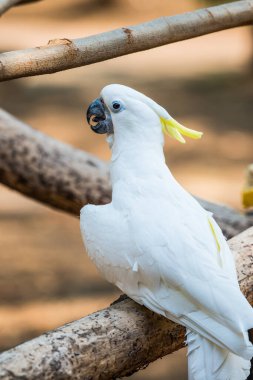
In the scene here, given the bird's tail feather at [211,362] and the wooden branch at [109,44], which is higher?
the wooden branch at [109,44]

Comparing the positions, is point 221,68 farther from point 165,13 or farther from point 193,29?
point 193,29

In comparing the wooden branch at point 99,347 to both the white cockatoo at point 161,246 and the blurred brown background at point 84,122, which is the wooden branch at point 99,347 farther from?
the blurred brown background at point 84,122

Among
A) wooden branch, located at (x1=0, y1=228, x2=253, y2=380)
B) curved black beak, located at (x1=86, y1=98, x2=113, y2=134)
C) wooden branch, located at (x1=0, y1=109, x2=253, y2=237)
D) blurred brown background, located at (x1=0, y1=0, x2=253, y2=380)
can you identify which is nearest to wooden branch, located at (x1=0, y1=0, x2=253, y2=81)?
curved black beak, located at (x1=86, y1=98, x2=113, y2=134)

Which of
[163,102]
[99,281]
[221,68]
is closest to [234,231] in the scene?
[99,281]

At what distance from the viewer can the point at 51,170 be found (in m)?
1.92

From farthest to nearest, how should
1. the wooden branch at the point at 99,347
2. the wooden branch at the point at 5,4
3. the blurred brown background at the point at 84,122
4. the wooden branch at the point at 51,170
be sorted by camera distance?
the blurred brown background at the point at 84,122 → the wooden branch at the point at 51,170 → the wooden branch at the point at 5,4 → the wooden branch at the point at 99,347

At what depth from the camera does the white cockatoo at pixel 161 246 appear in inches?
43.0

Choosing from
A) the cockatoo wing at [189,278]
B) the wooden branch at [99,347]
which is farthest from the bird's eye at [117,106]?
the wooden branch at [99,347]

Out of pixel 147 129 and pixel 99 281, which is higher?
pixel 147 129

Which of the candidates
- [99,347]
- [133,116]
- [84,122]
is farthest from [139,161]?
[84,122]

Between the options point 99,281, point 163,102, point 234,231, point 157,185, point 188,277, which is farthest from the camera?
A: point 163,102

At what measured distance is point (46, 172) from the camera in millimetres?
1912

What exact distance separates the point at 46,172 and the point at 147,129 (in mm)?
724

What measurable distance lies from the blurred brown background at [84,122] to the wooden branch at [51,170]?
0.76m
